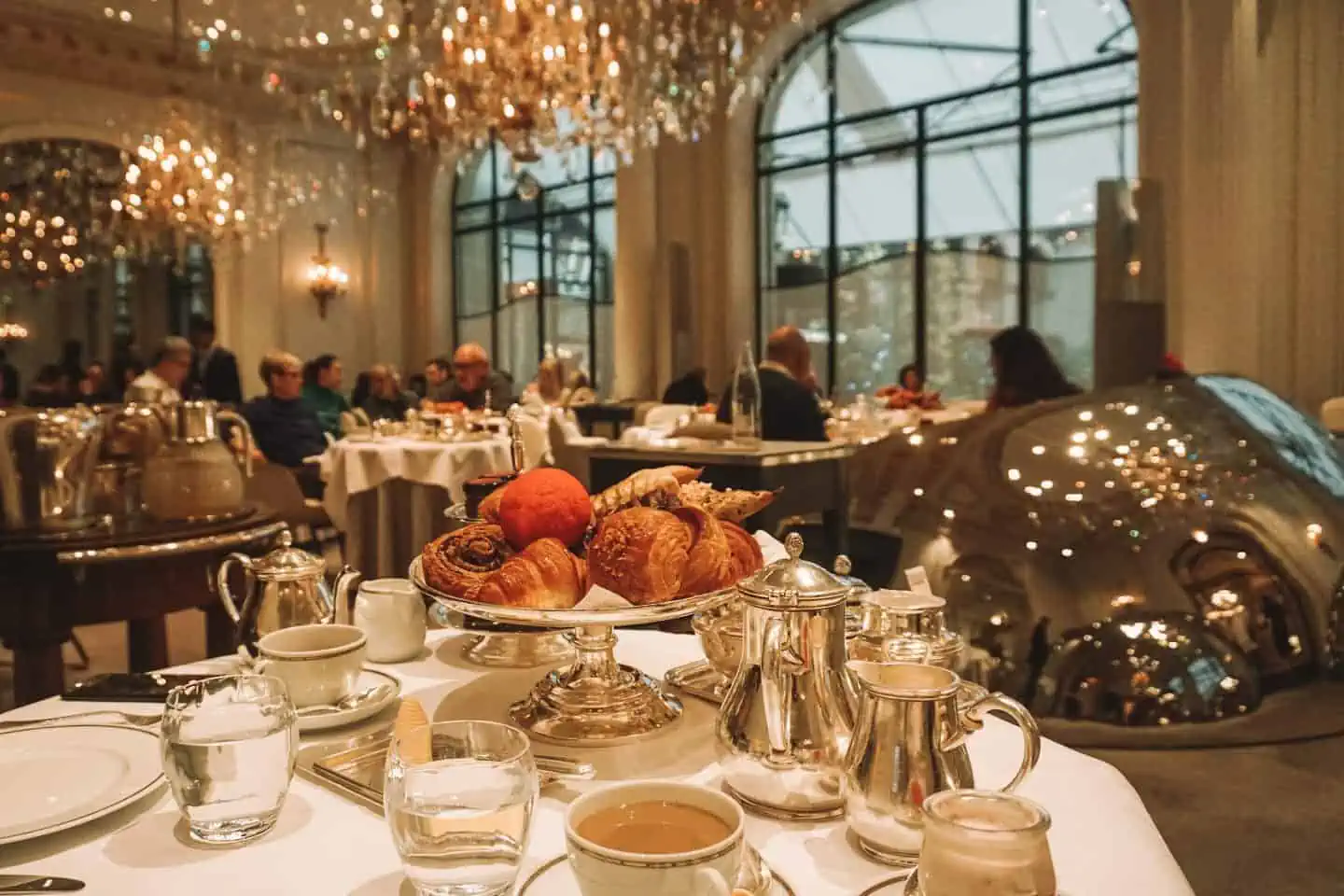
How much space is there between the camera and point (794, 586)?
2.73 ft

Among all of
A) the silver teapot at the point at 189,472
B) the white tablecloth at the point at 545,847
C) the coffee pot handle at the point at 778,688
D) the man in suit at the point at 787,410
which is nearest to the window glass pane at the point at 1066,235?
the man in suit at the point at 787,410

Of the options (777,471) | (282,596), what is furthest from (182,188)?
(282,596)

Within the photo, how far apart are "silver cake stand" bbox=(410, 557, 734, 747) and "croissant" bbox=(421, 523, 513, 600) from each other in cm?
1

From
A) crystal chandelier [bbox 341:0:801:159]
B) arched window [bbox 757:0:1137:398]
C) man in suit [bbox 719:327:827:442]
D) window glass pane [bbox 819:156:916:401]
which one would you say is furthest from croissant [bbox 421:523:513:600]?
window glass pane [bbox 819:156:916:401]

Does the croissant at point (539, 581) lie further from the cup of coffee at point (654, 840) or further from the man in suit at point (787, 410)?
the man in suit at point (787, 410)

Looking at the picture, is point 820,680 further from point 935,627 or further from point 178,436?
point 178,436

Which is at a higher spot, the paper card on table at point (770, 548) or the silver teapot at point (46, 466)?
the silver teapot at point (46, 466)

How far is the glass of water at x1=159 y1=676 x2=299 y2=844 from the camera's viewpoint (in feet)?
2.57

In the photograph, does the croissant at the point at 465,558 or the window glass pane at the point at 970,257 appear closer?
the croissant at the point at 465,558

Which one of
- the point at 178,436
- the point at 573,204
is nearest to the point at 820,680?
the point at 178,436

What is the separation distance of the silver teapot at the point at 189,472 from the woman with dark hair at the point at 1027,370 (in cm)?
282

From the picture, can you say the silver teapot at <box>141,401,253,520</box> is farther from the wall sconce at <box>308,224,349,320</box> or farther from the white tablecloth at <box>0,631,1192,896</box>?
the wall sconce at <box>308,224,349,320</box>

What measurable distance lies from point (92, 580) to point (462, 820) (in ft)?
5.13

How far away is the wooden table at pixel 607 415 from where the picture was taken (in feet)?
28.5
